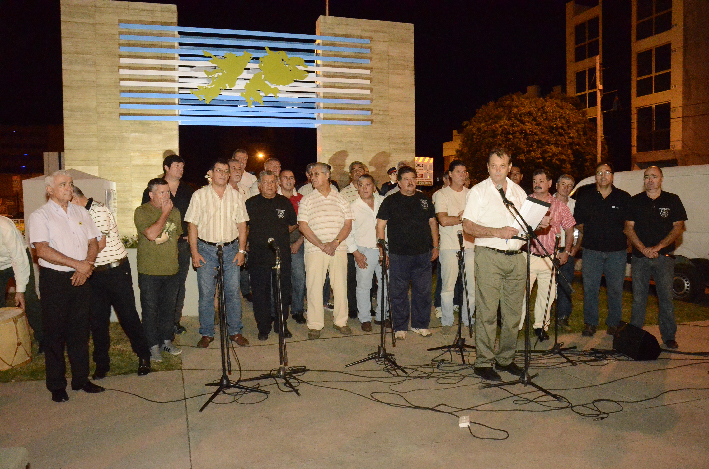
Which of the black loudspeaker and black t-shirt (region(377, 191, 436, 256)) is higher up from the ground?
black t-shirt (region(377, 191, 436, 256))

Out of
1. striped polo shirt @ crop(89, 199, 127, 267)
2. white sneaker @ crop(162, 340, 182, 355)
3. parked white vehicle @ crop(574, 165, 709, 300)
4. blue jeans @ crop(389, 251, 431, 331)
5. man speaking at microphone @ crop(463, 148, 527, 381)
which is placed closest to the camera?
man speaking at microphone @ crop(463, 148, 527, 381)

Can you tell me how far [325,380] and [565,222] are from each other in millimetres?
3926

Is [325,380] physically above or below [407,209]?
below

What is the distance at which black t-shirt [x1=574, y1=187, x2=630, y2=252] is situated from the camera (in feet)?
23.9

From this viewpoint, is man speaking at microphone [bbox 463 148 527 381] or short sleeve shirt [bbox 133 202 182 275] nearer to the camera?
man speaking at microphone [bbox 463 148 527 381]

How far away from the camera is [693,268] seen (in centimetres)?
988

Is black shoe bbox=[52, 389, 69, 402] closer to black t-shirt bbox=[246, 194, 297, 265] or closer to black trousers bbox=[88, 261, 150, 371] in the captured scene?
black trousers bbox=[88, 261, 150, 371]

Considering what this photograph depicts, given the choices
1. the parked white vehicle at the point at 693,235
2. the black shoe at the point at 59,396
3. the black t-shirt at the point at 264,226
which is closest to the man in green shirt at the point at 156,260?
the black t-shirt at the point at 264,226

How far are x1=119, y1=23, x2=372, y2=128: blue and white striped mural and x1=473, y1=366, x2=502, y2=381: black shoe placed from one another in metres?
6.96

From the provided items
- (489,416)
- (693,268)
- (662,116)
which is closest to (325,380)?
(489,416)

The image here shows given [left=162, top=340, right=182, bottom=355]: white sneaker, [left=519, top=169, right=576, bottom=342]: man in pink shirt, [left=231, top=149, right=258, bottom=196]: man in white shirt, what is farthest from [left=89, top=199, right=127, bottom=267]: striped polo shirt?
[left=519, top=169, right=576, bottom=342]: man in pink shirt

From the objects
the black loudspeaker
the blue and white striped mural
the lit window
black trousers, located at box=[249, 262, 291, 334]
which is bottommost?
the black loudspeaker

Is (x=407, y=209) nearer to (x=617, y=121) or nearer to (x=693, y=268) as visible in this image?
(x=693, y=268)

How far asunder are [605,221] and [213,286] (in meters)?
5.12
